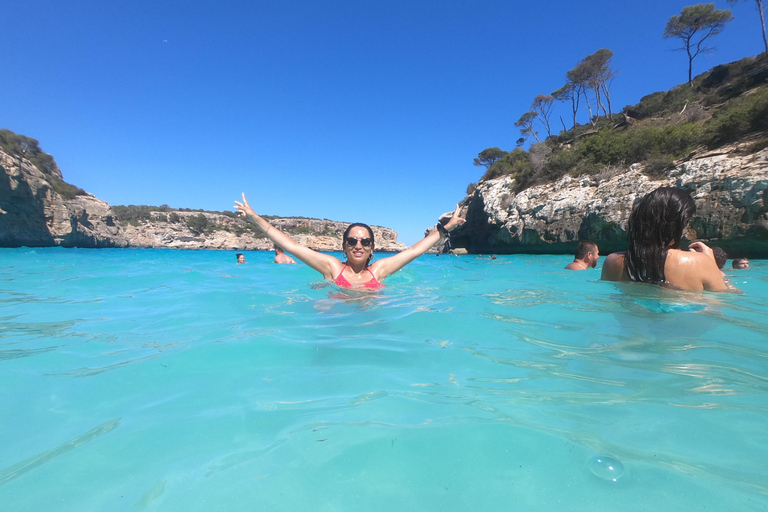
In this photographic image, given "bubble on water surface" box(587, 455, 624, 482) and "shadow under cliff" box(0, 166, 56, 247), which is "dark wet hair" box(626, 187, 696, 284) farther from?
"shadow under cliff" box(0, 166, 56, 247)

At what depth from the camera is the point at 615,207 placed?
1473 centimetres

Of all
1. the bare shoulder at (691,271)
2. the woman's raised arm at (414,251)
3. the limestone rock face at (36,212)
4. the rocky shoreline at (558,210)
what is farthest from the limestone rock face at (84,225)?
the bare shoulder at (691,271)

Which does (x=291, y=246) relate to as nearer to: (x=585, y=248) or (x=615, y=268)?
(x=615, y=268)

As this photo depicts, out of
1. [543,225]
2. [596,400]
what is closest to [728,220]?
[543,225]

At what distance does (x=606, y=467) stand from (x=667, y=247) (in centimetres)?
293

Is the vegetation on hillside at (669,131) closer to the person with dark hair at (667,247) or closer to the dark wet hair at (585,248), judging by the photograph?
the dark wet hair at (585,248)

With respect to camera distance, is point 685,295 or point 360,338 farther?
point 685,295

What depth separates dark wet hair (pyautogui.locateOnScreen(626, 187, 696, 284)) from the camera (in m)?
2.85

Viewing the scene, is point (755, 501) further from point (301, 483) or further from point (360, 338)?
point (360, 338)

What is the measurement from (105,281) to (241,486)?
22.0 feet

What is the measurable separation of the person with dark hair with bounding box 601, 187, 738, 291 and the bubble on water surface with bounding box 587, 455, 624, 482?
2.61m

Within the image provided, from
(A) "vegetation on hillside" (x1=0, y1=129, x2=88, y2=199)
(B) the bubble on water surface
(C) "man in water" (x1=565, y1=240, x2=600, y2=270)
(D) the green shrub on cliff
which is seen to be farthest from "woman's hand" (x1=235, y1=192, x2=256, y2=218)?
(A) "vegetation on hillside" (x1=0, y1=129, x2=88, y2=199)

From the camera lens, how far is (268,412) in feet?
4.46

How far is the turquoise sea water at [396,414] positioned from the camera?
2.99ft
